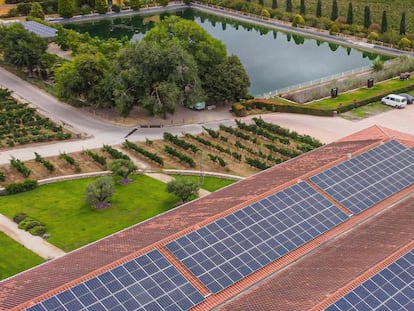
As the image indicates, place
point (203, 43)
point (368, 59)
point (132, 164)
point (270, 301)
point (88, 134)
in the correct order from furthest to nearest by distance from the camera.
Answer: point (368, 59), point (203, 43), point (88, 134), point (132, 164), point (270, 301)

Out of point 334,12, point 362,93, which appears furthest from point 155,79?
point 334,12

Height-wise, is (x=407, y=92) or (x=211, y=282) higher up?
(x=211, y=282)

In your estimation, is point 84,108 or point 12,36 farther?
point 12,36

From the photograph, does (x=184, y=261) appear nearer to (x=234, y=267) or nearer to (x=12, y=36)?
(x=234, y=267)

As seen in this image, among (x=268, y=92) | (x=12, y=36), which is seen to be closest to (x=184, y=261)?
(x=268, y=92)

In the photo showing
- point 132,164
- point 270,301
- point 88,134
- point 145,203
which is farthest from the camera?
point 88,134

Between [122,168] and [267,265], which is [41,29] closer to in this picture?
[122,168]

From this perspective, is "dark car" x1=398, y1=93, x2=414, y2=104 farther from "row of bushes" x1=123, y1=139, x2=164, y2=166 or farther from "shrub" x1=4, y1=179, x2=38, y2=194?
"shrub" x1=4, y1=179, x2=38, y2=194
